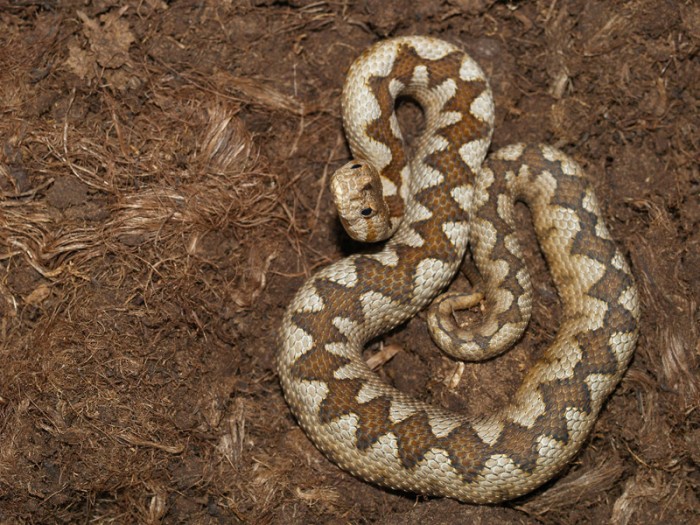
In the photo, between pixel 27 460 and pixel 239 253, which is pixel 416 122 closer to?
pixel 239 253

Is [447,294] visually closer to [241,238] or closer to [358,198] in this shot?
[358,198]

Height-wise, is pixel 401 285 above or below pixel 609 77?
below

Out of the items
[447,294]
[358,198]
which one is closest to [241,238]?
[358,198]

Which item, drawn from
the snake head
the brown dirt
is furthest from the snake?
the brown dirt

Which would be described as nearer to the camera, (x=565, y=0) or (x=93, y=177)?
(x=93, y=177)

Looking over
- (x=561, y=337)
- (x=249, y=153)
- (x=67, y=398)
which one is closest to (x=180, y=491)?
(x=67, y=398)
